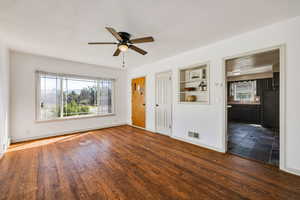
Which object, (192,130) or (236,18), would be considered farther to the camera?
(192,130)

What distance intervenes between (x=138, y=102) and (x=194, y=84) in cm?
242

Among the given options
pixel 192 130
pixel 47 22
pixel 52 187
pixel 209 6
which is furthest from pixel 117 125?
pixel 209 6

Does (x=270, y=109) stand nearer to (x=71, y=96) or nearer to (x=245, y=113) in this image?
(x=245, y=113)

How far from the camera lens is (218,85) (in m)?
2.88

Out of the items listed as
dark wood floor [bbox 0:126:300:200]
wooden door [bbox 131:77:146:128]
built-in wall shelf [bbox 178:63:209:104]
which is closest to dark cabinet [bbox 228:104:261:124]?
built-in wall shelf [bbox 178:63:209:104]

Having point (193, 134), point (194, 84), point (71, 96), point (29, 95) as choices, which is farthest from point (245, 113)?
point (29, 95)

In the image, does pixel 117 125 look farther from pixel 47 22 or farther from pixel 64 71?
pixel 47 22

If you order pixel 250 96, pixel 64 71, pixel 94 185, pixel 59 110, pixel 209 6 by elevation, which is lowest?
pixel 94 185

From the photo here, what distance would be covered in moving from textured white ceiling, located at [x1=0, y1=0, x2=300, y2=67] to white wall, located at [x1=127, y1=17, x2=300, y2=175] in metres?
A: 0.20

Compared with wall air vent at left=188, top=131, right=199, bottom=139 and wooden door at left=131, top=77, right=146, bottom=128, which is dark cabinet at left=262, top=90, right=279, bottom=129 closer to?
wall air vent at left=188, top=131, right=199, bottom=139

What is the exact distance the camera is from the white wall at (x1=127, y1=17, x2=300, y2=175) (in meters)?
2.00

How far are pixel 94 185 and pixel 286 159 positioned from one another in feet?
9.86

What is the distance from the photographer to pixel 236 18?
2021 millimetres

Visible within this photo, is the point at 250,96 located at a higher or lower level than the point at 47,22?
lower
